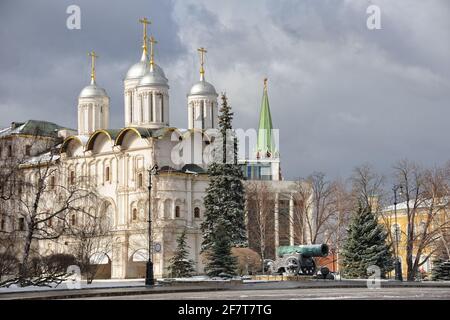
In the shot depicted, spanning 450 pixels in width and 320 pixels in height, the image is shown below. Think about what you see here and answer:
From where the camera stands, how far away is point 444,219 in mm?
53812

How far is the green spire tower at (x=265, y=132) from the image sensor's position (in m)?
94.6

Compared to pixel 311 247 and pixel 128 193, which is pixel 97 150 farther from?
pixel 311 247

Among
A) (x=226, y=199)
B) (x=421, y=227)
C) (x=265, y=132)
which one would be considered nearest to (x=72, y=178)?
(x=226, y=199)

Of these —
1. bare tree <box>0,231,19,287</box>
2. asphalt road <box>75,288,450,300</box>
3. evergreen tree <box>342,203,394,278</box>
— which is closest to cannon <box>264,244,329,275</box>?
evergreen tree <box>342,203,394,278</box>

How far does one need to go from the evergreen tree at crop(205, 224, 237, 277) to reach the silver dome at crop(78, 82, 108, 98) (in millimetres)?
28720

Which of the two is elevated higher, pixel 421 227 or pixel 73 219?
pixel 73 219

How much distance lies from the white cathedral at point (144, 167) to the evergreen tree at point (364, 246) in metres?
16.5

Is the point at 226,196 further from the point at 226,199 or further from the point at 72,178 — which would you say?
the point at 72,178

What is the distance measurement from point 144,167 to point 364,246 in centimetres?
2170

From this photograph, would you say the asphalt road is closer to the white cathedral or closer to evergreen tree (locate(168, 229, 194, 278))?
evergreen tree (locate(168, 229, 194, 278))

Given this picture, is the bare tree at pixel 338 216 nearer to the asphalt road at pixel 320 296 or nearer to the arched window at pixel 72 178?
the arched window at pixel 72 178

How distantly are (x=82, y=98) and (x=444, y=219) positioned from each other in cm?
2851

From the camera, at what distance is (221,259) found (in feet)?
136
